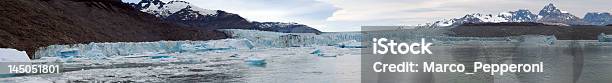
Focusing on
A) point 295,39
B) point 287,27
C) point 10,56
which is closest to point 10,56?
point 10,56

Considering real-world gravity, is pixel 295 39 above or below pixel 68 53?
above

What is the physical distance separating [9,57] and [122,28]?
34825 mm

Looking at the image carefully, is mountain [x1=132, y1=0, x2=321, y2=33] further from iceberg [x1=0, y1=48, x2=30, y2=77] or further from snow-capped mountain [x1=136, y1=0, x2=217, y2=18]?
iceberg [x1=0, y1=48, x2=30, y2=77]

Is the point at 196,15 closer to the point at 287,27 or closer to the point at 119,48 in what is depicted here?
the point at 287,27

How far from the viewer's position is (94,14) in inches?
1964

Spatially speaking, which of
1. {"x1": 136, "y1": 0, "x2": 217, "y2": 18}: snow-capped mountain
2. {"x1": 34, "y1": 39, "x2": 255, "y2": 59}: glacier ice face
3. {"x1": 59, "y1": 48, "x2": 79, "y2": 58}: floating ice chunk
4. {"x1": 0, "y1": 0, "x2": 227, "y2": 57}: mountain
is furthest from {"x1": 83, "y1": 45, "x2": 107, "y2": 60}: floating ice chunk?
{"x1": 136, "y1": 0, "x2": 217, "y2": 18}: snow-capped mountain

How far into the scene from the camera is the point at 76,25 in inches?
1714

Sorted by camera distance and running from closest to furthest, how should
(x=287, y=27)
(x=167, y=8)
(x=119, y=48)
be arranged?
(x=119, y=48) → (x=167, y=8) → (x=287, y=27)

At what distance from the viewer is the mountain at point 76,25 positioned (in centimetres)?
3509

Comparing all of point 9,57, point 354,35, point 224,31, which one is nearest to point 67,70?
point 9,57

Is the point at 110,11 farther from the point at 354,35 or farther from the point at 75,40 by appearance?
the point at 354,35

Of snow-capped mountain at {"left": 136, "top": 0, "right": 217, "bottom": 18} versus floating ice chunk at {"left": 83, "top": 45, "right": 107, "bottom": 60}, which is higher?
snow-capped mountain at {"left": 136, "top": 0, "right": 217, "bottom": 18}

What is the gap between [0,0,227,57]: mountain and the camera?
3509cm

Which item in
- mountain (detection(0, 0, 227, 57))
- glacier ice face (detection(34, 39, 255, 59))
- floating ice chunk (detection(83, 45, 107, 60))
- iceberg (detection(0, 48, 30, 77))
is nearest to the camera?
iceberg (detection(0, 48, 30, 77))
